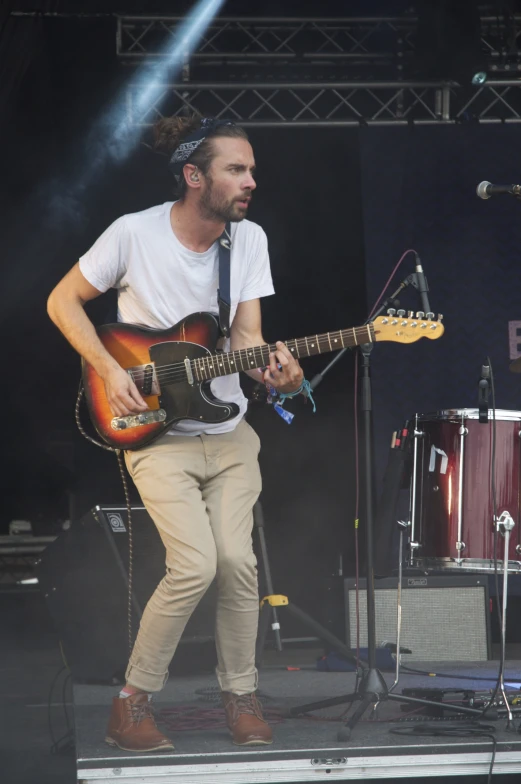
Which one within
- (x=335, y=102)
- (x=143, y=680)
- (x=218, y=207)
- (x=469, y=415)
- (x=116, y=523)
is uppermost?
(x=335, y=102)

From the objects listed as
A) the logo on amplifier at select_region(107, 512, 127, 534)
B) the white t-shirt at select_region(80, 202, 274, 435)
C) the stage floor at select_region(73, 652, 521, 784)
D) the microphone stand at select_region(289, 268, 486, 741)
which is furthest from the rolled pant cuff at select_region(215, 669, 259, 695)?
the logo on amplifier at select_region(107, 512, 127, 534)

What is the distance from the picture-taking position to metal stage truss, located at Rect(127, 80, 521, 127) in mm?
7160

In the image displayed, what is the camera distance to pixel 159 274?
362cm

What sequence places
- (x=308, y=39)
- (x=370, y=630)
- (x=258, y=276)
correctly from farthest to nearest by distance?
(x=308, y=39) → (x=370, y=630) → (x=258, y=276)

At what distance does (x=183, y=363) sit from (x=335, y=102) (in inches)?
193

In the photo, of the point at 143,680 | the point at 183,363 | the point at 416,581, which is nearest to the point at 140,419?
the point at 183,363

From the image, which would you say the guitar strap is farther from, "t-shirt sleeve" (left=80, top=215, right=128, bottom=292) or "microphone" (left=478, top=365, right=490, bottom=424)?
"microphone" (left=478, top=365, right=490, bottom=424)

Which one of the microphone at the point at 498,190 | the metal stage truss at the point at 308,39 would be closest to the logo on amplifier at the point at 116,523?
the microphone at the point at 498,190

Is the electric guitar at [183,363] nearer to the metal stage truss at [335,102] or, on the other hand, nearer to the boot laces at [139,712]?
the boot laces at [139,712]

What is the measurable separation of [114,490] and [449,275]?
121 inches

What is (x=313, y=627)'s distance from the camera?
5.34 m

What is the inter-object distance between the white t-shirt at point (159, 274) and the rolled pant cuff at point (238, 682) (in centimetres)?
84

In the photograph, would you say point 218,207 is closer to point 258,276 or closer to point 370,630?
point 258,276

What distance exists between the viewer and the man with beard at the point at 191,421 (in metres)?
3.37
